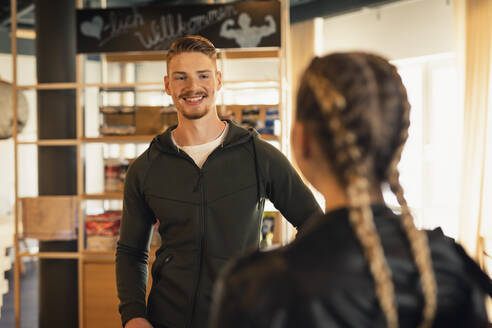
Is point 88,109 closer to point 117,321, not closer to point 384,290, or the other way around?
point 117,321

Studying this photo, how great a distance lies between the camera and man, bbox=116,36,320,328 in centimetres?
149

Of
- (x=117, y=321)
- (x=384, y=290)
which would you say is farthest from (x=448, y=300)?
(x=117, y=321)

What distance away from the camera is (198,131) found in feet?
5.39

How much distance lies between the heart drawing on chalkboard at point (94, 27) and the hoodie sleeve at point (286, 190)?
2.38 metres

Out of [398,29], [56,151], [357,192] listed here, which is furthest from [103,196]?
[398,29]

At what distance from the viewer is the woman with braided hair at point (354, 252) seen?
25.3 inches

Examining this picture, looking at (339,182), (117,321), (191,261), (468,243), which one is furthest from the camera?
(468,243)

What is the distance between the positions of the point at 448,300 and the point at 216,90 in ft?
3.85

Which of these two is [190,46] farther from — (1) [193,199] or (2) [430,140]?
(2) [430,140]

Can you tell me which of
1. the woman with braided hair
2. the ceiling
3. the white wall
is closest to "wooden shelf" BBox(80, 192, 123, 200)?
the woman with braided hair

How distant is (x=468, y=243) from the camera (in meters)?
4.42

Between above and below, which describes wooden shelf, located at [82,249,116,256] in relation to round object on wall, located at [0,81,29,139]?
below

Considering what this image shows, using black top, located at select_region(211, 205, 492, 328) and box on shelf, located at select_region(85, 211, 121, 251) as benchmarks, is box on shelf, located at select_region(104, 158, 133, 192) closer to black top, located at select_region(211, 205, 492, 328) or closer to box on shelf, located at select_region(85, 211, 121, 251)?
box on shelf, located at select_region(85, 211, 121, 251)

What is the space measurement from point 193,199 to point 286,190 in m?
0.31
